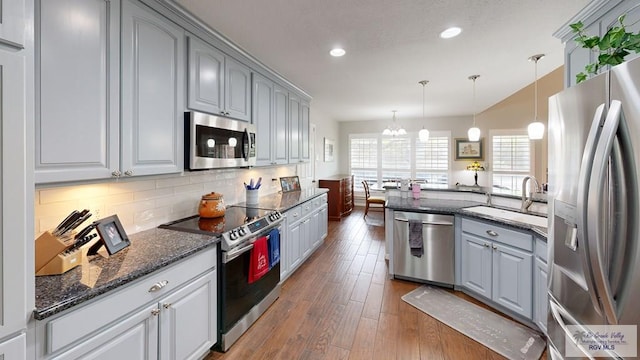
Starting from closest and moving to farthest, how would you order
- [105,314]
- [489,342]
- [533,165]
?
[105,314]
[489,342]
[533,165]

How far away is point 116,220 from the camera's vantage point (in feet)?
5.21

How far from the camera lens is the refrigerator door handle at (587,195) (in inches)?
37.5

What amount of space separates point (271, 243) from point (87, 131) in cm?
156

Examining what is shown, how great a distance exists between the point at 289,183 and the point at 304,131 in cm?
90

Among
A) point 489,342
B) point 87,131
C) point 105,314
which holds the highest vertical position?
point 87,131

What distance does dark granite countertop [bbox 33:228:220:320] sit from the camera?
3.39 feet

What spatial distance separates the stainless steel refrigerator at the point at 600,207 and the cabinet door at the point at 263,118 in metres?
2.61

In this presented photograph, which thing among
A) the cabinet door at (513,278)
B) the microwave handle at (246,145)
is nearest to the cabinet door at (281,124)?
the microwave handle at (246,145)

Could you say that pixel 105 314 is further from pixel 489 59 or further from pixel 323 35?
pixel 489 59

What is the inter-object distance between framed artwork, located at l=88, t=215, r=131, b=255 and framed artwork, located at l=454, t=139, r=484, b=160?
718 cm

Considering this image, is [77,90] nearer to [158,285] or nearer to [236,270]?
[158,285]

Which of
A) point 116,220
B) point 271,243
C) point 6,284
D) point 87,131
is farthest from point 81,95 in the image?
point 271,243

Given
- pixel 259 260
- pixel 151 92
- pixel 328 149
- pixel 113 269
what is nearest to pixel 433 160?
pixel 328 149

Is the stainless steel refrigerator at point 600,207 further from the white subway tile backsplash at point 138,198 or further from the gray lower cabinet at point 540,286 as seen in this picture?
the white subway tile backsplash at point 138,198
